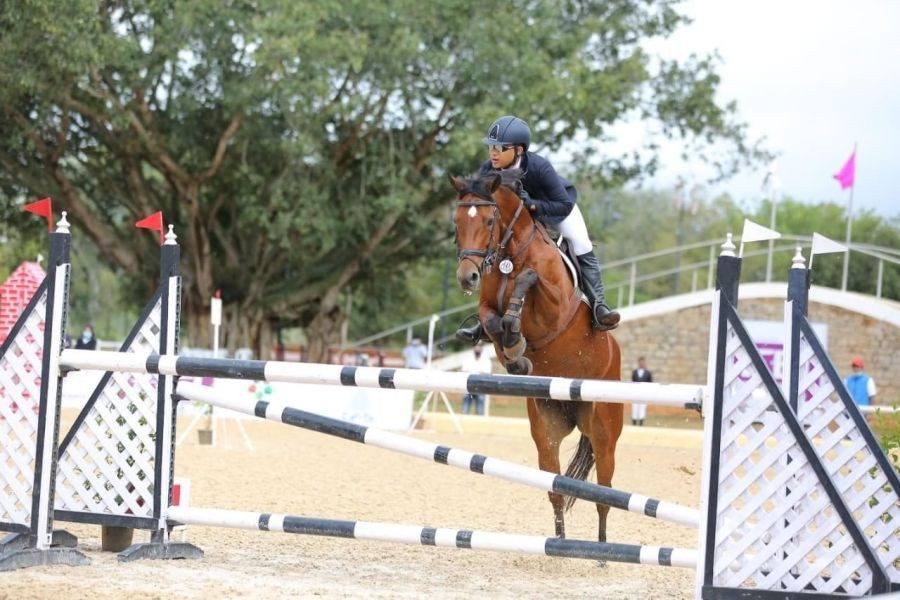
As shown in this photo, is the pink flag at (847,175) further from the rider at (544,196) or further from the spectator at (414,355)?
the rider at (544,196)

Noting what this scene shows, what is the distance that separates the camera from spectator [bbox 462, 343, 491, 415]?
18.5m

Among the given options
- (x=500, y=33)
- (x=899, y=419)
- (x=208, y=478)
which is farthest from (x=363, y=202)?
(x=899, y=419)

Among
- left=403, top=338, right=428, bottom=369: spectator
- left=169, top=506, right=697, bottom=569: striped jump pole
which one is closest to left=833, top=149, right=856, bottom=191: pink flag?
left=403, top=338, right=428, bottom=369: spectator

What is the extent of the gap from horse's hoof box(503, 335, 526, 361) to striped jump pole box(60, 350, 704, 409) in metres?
1.36

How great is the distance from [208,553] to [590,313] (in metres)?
2.47

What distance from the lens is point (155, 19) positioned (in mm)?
22984

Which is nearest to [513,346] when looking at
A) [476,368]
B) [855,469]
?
[855,469]

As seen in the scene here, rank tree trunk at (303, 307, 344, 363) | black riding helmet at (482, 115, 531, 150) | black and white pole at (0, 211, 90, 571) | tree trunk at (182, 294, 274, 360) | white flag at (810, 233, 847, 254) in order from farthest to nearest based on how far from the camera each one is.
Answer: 1. tree trunk at (303, 307, 344, 363)
2. tree trunk at (182, 294, 274, 360)
3. black riding helmet at (482, 115, 531, 150)
4. black and white pole at (0, 211, 90, 571)
5. white flag at (810, 233, 847, 254)

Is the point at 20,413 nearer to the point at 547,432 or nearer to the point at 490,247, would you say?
the point at 490,247

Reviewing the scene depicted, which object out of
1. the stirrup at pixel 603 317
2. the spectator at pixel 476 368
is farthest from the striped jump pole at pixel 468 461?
the spectator at pixel 476 368

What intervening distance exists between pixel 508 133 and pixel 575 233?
825 mm

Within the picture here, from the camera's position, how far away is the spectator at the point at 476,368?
18.5 metres

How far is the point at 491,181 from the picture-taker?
20.5ft

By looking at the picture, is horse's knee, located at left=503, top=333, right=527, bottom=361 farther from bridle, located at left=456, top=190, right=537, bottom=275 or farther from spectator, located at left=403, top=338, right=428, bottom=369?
spectator, located at left=403, top=338, right=428, bottom=369
